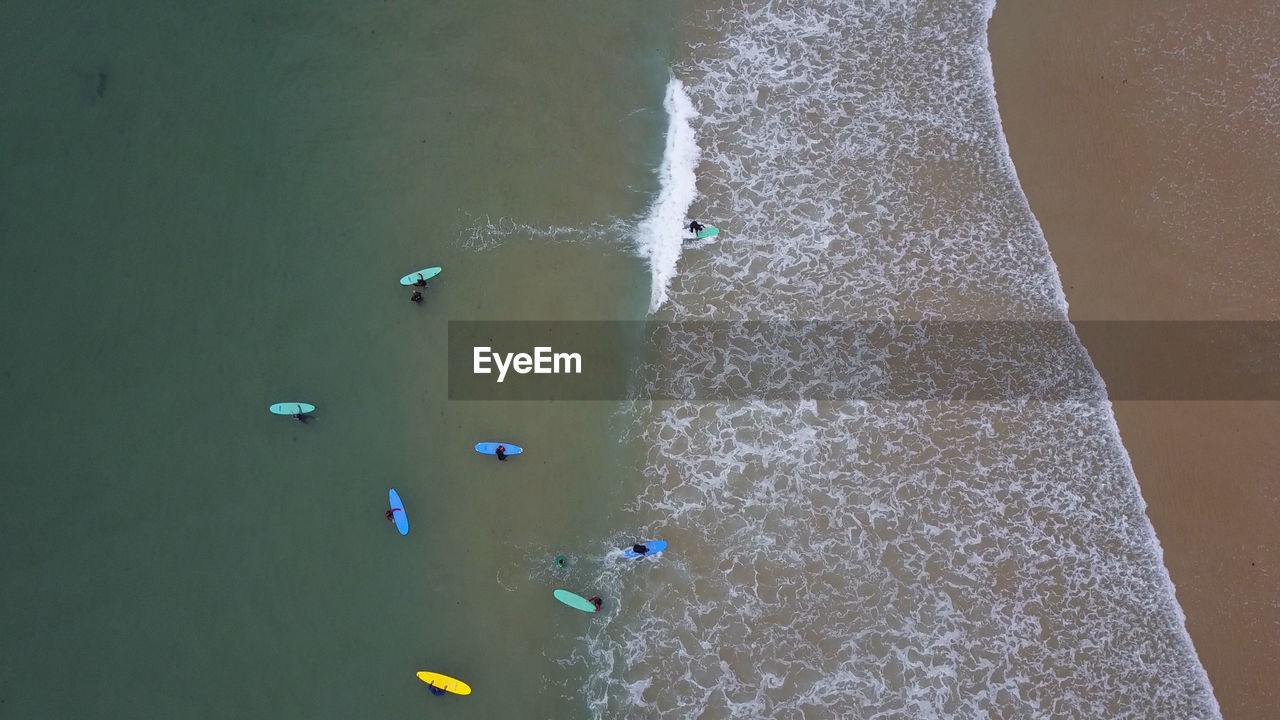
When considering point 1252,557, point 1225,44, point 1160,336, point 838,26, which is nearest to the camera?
point 1252,557

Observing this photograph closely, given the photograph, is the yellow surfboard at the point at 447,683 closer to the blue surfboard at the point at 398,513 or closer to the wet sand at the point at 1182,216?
the blue surfboard at the point at 398,513

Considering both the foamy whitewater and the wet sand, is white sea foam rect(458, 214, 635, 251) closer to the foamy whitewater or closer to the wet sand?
the foamy whitewater

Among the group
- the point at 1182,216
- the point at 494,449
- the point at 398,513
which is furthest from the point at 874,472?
the point at 398,513

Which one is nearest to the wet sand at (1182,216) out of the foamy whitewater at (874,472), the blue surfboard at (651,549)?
the foamy whitewater at (874,472)

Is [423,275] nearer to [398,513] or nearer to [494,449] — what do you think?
[494,449]

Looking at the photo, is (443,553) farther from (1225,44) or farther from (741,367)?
(1225,44)

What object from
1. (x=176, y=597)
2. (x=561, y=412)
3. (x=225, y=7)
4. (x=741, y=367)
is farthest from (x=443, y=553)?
(x=225, y=7)
